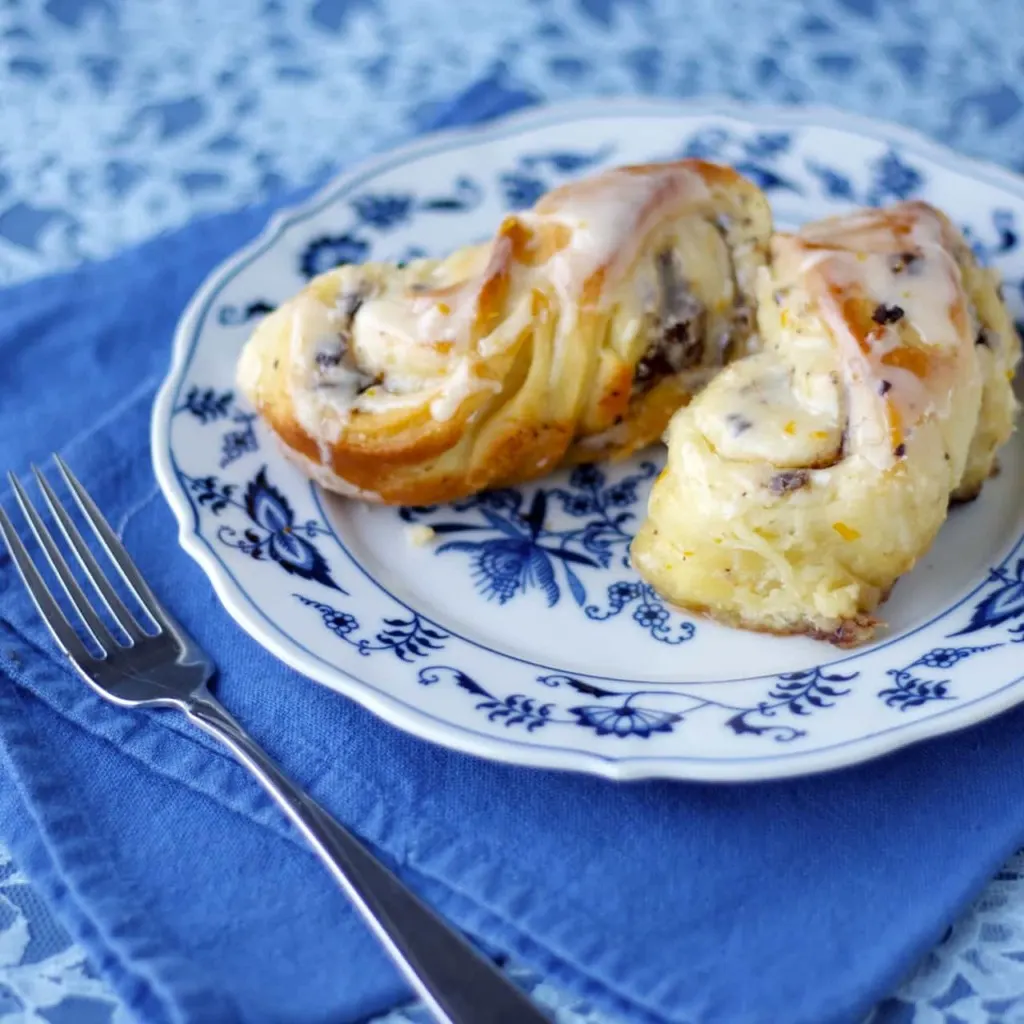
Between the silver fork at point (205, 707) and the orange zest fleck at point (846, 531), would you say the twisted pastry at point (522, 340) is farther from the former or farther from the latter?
the orange zest fleck at point (846, 531)

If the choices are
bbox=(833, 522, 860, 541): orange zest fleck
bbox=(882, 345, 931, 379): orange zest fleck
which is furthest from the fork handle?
bbox=(882, 345, 931, 379): orange zest fleck

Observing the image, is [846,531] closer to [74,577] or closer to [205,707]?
[205,707]

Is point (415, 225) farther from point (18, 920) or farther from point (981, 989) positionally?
point (981, 989)

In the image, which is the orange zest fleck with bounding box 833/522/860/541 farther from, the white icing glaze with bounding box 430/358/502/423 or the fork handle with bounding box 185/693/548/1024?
the fork handle with bounding box 185/693/548/1024

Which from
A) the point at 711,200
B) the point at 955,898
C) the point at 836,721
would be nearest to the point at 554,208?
the point at 711,200

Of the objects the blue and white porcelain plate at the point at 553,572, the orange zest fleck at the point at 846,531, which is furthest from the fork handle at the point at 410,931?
the orange zest fleck at the point at 846,531

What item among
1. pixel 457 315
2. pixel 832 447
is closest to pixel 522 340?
pixel 457 315
